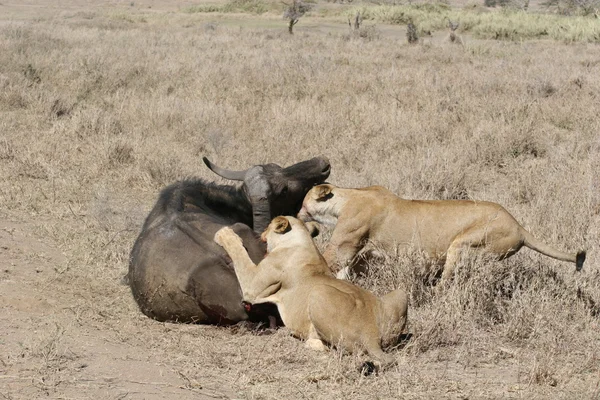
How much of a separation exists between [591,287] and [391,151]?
18.9 feet

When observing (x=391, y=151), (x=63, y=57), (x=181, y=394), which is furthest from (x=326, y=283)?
(x=63, y=57)

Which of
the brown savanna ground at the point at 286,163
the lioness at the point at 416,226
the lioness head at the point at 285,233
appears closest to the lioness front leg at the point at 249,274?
the lioness head at the point at 285,233

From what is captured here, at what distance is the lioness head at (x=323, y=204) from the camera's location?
730cm

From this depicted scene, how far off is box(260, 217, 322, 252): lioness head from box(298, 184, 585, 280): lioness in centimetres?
74

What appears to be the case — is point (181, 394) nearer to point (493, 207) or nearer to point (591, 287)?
point (493, 207)

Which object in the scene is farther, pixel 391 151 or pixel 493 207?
pixel 391 151

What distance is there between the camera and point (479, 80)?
17297mm

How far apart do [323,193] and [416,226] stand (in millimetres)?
851

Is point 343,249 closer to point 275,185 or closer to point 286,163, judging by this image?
point 275,185

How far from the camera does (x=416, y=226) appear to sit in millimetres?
7086

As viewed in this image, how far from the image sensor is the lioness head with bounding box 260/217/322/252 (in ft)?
20.7

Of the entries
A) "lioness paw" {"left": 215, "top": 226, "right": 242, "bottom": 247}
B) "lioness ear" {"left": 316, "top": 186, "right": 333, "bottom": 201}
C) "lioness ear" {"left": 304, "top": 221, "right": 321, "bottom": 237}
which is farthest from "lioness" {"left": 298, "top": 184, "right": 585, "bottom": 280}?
"lioness paw" {"left": 215, "top": 226, "right": 242, "bottom": 247}

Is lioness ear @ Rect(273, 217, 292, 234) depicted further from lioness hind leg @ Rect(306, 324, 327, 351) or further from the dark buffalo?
lioness hind leg @ Rect(306, 324, 327, 351)

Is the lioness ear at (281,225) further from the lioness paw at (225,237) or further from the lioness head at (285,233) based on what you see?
the lioness paw at (225,237)
